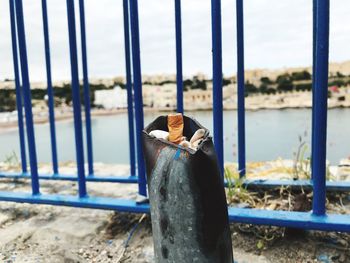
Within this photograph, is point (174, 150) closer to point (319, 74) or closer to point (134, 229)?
point (319, 74)

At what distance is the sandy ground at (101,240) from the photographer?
1292 mm

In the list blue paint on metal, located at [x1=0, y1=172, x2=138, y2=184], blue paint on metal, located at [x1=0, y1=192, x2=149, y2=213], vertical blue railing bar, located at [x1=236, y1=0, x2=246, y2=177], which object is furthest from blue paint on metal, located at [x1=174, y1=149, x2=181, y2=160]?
blue paint on metal, located at [x1=0, y1=172, x2=138, y2=184]

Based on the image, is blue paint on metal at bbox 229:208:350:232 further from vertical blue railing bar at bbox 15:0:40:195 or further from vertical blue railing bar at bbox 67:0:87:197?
vertical blue railing bar at bbox 15:0:40:195

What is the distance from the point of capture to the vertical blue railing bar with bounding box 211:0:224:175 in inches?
49.6

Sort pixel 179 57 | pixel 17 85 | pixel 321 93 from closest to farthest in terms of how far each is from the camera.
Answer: pixel 321 93
pixel 179 57
pixel 17 85

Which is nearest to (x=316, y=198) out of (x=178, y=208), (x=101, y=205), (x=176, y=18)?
(x=178, y=208)

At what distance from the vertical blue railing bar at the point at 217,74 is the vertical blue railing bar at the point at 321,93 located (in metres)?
0.34

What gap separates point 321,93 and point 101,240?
3.57 ft

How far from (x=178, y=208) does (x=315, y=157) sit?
585mm

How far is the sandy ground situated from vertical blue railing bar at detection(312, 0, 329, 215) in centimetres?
22

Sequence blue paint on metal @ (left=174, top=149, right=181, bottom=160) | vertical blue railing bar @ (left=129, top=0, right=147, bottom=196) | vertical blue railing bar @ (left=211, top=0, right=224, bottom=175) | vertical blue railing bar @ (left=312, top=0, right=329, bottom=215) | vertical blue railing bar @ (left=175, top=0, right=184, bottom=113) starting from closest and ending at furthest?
blue paint on metal @ (left=174, top=149, right=181, bottom=160) → vertical blue railing bar @ (left=312, top=0, right=329, bottom=215) → vertical blue railing bar @ (left=211, top=0, right=224, bottom=175) → vertical blue railing bar @ (left=129, top=0, right=147, bottom=196) → vertical blue railing bar @ (left=175, top=0, right=184, bottom=113)

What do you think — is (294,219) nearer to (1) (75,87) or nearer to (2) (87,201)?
(2) (87,201)

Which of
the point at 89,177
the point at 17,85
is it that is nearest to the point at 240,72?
the point at 89,177

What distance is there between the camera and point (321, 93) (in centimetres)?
114
